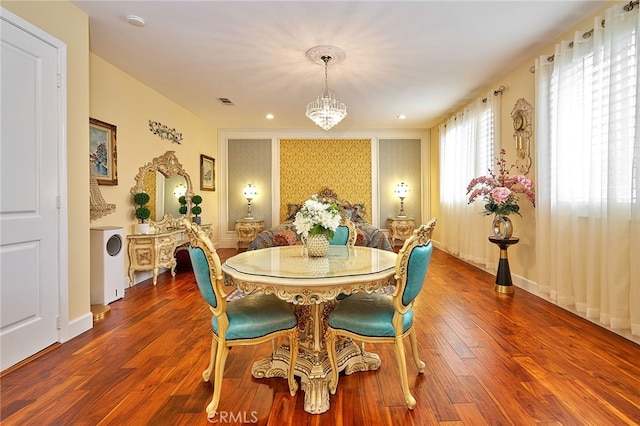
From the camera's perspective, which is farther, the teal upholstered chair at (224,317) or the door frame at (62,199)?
the door frame at (62,199)

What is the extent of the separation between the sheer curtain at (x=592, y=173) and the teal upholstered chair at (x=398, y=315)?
1936 mm

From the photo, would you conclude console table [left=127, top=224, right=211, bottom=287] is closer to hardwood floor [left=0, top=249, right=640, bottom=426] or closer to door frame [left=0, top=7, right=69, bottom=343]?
hardwood floor [left=0, top=249, right=640, bottom=426]

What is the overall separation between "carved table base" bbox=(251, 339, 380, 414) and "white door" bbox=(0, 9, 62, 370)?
5.51 feet

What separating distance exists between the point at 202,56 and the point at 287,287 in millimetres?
3228

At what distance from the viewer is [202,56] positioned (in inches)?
145

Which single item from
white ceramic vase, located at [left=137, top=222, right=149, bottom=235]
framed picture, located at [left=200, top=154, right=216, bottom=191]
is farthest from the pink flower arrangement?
framed picture, located at [left=200, top=154, right=216, bottom=191]

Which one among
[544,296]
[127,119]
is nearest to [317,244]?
[544,296]

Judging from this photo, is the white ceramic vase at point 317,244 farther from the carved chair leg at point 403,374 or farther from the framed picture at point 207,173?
the framed picture at point 207,173

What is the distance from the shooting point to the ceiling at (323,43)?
280cm

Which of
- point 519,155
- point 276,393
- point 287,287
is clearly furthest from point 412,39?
point 276,393

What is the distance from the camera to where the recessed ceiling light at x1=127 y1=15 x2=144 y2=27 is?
2924 millimetres

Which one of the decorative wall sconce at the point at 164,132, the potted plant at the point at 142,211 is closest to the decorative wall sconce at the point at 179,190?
the decorative wall sconce at the point at 164,132

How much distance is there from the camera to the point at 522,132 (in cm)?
395

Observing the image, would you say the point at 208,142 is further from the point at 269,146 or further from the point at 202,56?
the point at 202,56
